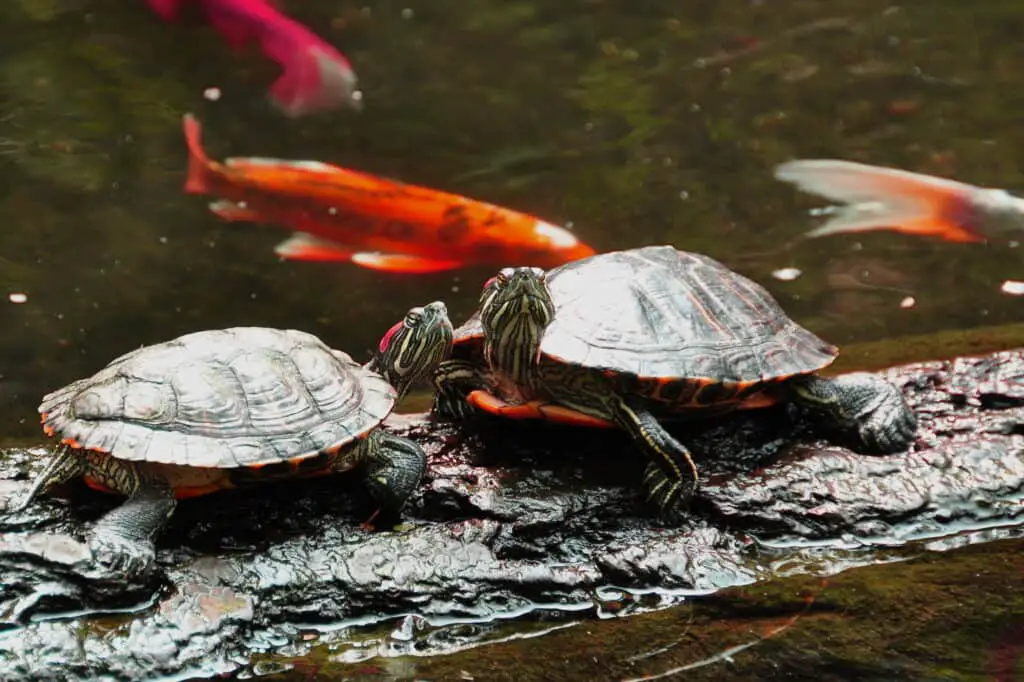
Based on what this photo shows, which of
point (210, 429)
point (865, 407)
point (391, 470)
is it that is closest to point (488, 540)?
Answer: point (391, 470)

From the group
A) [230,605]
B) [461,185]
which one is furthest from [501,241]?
[230,605]

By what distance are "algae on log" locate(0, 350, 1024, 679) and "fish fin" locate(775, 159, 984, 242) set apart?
2.53 meters

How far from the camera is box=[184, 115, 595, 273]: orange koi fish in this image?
621 cm

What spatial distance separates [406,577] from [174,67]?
24.6 ft

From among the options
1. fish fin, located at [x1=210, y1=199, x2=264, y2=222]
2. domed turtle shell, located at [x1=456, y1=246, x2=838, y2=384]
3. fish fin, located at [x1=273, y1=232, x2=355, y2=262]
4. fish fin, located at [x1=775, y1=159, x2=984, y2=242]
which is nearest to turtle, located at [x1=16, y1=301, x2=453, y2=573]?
domed turtle shell, located at [x1=456, y1=246, x2=838, y2=384]

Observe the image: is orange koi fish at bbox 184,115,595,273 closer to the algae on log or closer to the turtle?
the algae on log

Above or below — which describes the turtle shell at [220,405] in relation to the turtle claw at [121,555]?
above

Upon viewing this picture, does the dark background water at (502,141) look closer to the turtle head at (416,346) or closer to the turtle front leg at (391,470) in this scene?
the turtle head at (416,346)

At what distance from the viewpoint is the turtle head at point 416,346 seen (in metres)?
3.54

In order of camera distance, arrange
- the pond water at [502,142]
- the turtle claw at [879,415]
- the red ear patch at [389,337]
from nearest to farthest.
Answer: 1. the red ear patch at [389,337]
2. the turtle claw at [879,415]
3. the pond water at [502,142]

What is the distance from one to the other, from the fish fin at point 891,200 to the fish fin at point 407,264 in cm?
221

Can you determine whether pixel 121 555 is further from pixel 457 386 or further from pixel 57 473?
pixel 457 386

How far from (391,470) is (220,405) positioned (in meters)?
0.54

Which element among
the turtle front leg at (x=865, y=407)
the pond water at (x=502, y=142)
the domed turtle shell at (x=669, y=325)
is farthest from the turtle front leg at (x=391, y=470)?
the pond water at (x=502, y=142)
